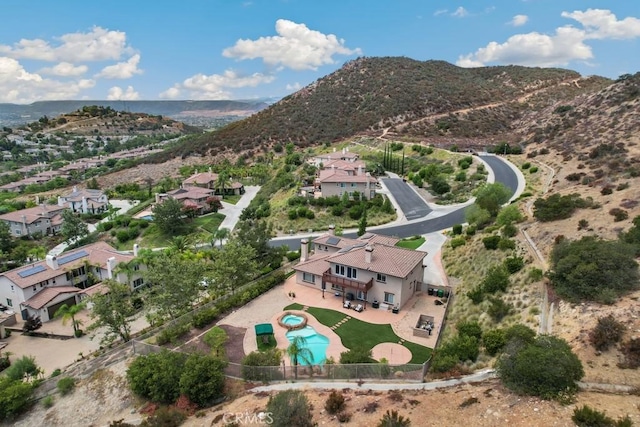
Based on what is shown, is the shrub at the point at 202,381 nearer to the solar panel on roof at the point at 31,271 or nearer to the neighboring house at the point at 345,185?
the solar panel on roof at the point at 31,271

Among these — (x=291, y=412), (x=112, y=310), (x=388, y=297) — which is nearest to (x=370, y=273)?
(x=388, y=297)

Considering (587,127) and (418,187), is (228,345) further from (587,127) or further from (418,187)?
(587,127)

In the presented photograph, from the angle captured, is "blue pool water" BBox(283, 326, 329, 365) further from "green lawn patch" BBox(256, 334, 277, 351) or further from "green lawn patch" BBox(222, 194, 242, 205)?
"green lawn patch" BBox(222, 194, 242, 205)

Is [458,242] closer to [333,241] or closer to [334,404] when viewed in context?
[333,241]

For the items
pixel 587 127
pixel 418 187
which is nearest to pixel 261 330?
pixel 418 187

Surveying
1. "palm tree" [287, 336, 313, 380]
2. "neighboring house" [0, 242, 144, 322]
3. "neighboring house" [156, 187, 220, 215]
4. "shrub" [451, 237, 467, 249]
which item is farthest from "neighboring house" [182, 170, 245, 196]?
"palm tree" [287, 336, 313, 380]

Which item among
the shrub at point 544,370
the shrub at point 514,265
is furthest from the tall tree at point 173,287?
the shrub at point 514,265
